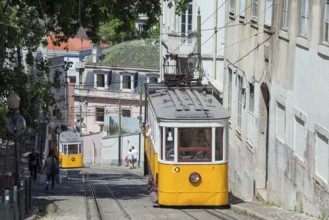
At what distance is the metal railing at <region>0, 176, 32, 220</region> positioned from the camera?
1578cm

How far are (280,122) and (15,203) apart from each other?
7903 millimetres

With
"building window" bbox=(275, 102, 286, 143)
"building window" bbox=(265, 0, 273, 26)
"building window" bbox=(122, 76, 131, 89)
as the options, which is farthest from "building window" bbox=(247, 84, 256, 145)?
"building window" bbox=(122, 76, 131, 89)

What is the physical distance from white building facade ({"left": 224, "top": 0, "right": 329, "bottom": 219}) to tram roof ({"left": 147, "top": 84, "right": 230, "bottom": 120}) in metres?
1.76

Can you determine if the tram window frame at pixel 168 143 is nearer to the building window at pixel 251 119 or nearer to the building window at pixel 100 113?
the building window at pixel 251 119

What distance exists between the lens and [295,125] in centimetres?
1991

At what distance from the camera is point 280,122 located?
2175 cm

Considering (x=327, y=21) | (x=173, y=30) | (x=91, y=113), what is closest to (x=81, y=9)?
(x=327, y=21)

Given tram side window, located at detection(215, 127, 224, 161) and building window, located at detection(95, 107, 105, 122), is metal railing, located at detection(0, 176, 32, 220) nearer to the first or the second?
tram side window, located at detection(215, 127, 224, 161)

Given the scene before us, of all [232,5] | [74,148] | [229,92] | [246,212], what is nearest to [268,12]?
[246,212]

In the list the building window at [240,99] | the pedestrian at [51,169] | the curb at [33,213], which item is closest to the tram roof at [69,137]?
the pedestrian at [51,169]

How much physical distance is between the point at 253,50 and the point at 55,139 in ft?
125

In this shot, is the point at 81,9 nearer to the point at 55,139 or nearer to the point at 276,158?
the point at 276,158

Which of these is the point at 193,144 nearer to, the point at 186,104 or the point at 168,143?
the point at 168,143

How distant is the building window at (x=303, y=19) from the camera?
19.0 meters
